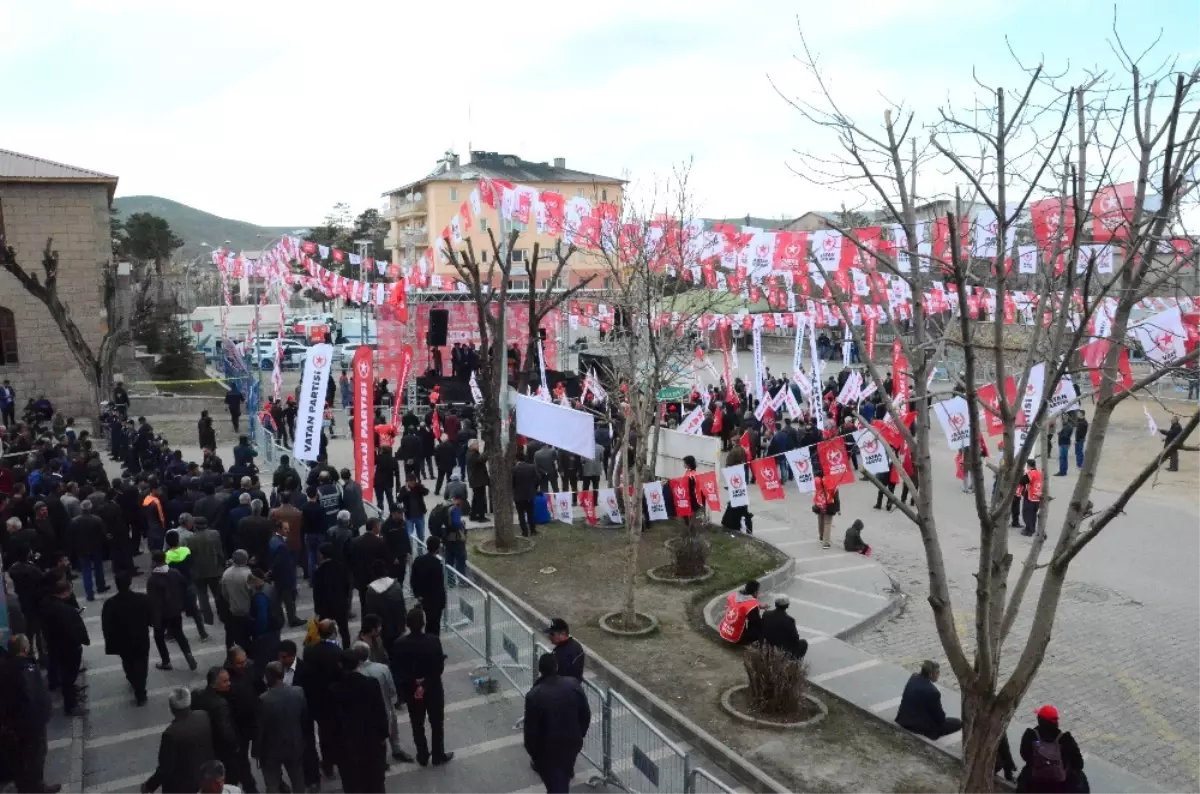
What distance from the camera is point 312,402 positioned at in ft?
45.0

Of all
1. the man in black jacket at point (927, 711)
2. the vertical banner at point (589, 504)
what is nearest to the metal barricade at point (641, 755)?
the man in black jacket at point (927, 711)

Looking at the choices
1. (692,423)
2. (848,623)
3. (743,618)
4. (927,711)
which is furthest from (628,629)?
(692,423)

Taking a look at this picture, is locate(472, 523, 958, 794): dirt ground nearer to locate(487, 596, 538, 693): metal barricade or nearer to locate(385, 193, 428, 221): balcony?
locate(487, 596, 538, 693): metal barricade

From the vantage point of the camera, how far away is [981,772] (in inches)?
238

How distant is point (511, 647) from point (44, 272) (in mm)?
27505

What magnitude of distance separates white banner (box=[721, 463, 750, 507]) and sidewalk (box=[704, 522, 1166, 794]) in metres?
1.36

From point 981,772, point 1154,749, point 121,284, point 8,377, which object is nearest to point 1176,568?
point 1154,749

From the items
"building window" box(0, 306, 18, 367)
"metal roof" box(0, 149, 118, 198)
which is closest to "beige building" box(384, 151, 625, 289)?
"metal roof" box(0, 149, 118, 198)

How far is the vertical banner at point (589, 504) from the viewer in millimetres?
16500

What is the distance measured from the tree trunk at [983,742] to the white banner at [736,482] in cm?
886

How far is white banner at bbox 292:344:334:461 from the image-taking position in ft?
44.1

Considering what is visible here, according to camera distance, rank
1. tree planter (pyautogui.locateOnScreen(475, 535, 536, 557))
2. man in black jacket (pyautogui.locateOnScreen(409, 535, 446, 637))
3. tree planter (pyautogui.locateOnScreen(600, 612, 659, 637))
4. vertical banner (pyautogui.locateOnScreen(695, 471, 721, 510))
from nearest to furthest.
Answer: man in black jacket (pyautogui.locateOnScreen(409, 535, 446, 637)), tree planter (pyautogui.locateOnScreen(600, 612, 659, 637)), vertical banner (pyautogui.locateOnScreen(695, 471, 721, 510)), tree planter (pyautogui.locateOnScreen(475, 535, 536, 557))

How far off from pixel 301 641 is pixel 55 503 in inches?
157

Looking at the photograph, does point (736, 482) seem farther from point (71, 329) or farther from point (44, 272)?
point (44, 272)
